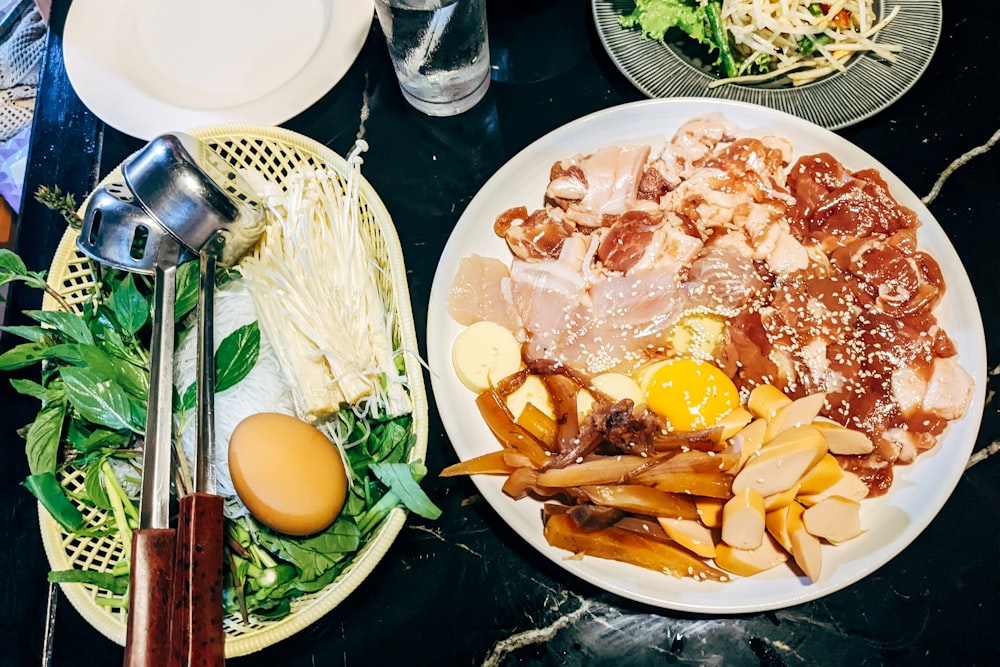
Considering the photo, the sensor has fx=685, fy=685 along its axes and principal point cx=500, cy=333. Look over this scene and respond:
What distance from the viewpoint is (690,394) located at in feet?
6.82

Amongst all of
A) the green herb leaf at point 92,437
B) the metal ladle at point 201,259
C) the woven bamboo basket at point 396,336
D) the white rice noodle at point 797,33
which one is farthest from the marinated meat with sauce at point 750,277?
the green herb leaf at point 92,437

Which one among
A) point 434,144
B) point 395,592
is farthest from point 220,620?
point 434,144

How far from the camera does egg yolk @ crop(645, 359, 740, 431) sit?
207 cm

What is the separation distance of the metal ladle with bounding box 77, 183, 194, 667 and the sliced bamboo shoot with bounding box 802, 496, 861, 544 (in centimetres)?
166

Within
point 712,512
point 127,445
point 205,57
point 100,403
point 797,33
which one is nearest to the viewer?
point 712,512

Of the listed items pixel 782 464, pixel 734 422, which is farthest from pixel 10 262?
pixel 782 464

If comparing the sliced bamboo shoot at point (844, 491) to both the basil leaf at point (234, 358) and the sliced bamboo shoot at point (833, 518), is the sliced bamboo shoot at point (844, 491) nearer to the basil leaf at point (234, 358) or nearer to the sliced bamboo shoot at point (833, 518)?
the sliced bamboo shoot at point (833, 518)

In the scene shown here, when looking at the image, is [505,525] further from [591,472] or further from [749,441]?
[749,441]

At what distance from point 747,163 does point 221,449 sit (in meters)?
1.97

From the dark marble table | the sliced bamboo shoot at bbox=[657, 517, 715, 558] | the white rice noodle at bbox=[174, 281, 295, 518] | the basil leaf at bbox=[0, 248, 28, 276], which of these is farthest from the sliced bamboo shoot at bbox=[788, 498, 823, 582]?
the basil leaf at bbox=[0, 248, 28, 276]

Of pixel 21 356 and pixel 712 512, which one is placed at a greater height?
pixel 21 356

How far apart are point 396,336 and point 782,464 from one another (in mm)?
1228

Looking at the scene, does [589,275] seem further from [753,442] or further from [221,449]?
[221,449]

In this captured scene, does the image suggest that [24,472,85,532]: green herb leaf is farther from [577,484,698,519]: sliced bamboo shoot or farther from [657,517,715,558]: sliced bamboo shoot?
[657,517,715,558]: sliced bamboo shoot
